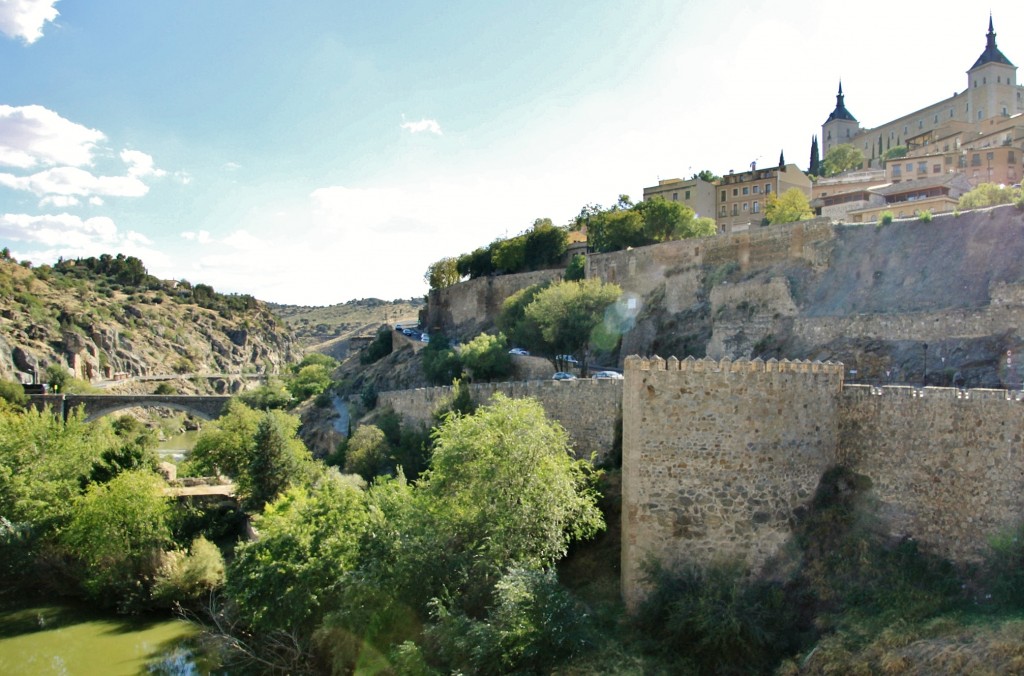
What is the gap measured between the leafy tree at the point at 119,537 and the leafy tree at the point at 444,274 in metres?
49.2

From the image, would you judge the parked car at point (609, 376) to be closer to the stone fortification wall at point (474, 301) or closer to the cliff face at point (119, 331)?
the stone fortification wall at point (474, 301)

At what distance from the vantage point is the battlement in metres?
13.9

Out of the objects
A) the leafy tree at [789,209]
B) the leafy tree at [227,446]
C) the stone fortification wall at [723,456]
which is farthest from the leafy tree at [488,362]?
the leafy tree at [789,209]

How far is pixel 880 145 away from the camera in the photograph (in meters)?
95.2

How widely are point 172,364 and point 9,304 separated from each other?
2189cm

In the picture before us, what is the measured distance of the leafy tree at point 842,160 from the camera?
85.3 m

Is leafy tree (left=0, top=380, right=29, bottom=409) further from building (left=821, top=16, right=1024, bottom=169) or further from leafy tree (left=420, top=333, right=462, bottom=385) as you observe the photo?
building (left=821, top=16, right=1024, bottom=169)

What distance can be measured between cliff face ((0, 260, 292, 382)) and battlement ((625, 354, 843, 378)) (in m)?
74.7

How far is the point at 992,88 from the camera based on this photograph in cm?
8331

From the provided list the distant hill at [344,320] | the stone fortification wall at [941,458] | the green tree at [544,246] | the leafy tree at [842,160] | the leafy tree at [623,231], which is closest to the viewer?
the stone fortification wall at [941,458]

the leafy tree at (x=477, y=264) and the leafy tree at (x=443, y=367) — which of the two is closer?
the leafy tree at (x=443, y=367)

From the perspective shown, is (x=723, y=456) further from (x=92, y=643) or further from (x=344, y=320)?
(x=344, y=320)

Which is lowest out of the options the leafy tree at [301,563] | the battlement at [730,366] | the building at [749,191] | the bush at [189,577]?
the bush at [189,577]

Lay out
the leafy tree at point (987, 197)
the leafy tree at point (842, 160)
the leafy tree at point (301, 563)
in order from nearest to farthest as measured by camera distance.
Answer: the leafy tree at point (301, 563)
the leafy tree at point (987, 197)
the leafy tree at point (842, 160)
